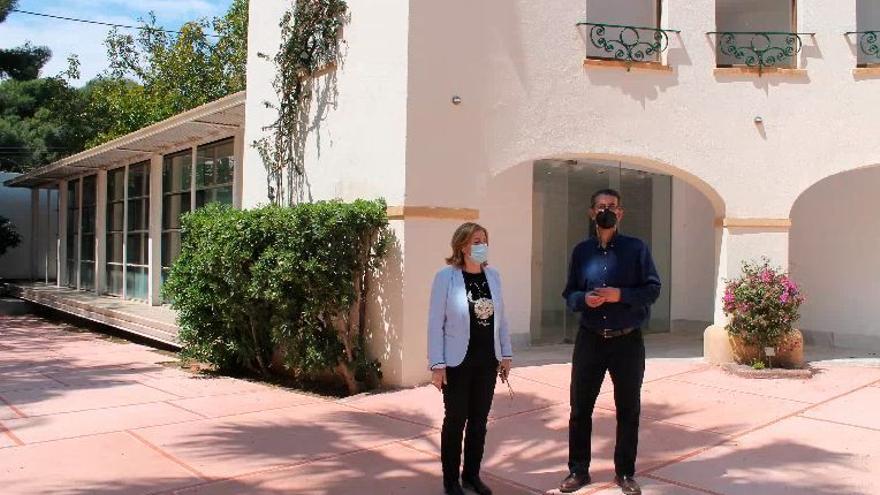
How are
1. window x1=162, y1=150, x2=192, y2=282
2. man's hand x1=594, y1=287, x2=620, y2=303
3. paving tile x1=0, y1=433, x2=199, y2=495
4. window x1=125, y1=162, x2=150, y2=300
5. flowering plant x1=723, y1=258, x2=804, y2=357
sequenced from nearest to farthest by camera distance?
man's hand x1=594, y1=287, x2=620, y2=303
paving tile x1=0, y1=433, x2=199, y2=495
flowering plant x1=723, y1=258, x2=804, y2=357
window x1=162, y1=150, x2=192, y2=282
window x1=125, y1=162, x2=150, y2=300

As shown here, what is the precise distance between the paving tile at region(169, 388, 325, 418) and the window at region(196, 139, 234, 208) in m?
4.73

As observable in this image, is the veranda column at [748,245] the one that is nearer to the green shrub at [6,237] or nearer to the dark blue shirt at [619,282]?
the dark blue shirt at [619,282]

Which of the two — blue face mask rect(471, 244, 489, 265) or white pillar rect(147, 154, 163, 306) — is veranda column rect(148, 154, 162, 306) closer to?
white pillar rect(147, 154, 163, 306)

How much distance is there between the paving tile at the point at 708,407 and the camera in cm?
632

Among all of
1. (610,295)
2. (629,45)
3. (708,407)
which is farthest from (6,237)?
(610,295)

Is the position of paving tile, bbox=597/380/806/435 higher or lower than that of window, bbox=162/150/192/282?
lower

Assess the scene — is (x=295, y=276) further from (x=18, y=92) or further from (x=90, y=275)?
(x=18, y=92)

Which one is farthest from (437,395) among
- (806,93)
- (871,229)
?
(871,229)

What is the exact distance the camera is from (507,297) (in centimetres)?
991

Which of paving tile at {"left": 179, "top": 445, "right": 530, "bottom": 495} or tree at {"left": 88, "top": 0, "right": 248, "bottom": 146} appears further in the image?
tree at {"left": 88, "top": 0, "right": 248, "bottom": 146}

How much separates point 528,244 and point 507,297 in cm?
78

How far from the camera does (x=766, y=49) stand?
29.4 feet

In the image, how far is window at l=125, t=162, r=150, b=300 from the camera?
1441cm

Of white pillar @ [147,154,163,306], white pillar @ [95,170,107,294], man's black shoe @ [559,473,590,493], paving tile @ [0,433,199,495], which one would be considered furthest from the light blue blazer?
white pillar @ [95,170,107,294]
